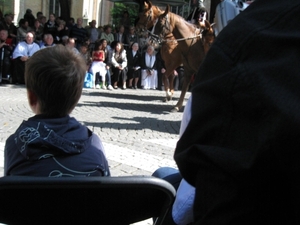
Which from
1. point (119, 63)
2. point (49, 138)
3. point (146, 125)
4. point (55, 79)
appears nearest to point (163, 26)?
point (146, 125)

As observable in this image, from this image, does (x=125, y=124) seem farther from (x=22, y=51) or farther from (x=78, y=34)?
(x=78, y=34)

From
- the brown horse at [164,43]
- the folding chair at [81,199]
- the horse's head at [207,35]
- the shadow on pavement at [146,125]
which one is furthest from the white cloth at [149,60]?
the folding chair at [81,199]

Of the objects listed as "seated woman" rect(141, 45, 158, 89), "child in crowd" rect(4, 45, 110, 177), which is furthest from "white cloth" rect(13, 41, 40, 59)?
"child in crowd" rect(4, 45, 110, 177)

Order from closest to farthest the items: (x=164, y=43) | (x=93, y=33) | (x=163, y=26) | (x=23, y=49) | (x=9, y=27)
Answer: (x=163, y=26), (x=164, y=43), (x=23, y=49), (x=9, y=27), (x=93, y=33)

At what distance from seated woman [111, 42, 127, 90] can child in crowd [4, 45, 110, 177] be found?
517 inches

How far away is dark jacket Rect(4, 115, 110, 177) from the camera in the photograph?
72.7 inches

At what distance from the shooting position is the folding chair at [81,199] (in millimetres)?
1461

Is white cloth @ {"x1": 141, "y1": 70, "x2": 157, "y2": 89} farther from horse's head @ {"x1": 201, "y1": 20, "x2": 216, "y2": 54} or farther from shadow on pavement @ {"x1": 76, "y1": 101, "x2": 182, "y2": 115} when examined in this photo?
horse's head @ {"x1": 201, "y1": 20, "x2": 216, "y2": 54}

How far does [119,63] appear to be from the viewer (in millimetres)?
15297

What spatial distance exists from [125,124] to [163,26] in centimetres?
332

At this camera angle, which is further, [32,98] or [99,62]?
[99,62]

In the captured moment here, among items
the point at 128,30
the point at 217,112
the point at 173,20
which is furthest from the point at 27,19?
the point at 217,112

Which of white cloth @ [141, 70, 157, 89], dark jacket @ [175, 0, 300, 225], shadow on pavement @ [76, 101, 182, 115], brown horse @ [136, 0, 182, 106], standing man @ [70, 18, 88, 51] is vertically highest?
dark jacket @ [175, 0, 300, 225]

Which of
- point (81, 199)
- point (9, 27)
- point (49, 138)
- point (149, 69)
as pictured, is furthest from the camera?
point (149, 69)
